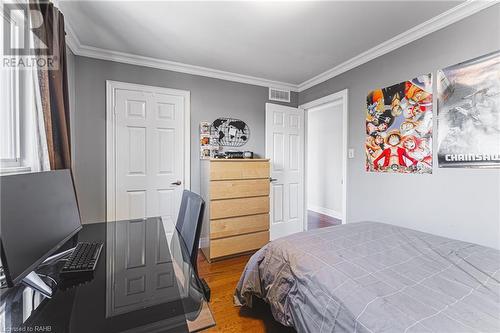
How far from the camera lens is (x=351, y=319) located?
0.90m

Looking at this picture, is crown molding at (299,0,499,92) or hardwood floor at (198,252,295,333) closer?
hardwood floor at (198,252,295,333)

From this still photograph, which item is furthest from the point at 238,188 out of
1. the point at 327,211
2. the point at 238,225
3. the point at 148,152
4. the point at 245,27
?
the point at 327,211

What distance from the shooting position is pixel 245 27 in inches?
79.3

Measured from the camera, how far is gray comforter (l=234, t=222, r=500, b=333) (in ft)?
2.80

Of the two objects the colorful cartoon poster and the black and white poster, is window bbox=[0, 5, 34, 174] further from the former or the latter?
the black and white poster

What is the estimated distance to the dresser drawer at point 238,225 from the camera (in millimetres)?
2582

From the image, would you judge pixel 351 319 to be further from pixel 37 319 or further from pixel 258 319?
pixel 37 319

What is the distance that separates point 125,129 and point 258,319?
239cm

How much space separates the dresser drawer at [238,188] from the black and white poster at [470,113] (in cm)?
178

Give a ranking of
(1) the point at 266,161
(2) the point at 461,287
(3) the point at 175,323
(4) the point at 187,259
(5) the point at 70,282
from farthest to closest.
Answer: (1) the point at 266,161
(4) the point at 187,259
(2) the point at 461,287
(5) the point at 70,282
(3) the point at 175,323

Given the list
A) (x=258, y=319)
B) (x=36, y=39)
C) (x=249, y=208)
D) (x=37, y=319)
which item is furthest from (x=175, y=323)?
(x=249, y=208)

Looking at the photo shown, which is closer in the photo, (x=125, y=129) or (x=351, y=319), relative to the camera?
(x=351, y=319)

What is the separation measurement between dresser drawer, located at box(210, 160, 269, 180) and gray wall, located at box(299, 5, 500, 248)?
1.09m

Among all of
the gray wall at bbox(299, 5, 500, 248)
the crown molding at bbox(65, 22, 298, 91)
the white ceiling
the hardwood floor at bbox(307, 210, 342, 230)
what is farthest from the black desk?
the hardwood floor at bbox(307, 210, 342, 230)
